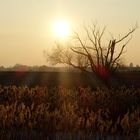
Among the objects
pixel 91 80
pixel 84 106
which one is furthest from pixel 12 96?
pixel 91 80

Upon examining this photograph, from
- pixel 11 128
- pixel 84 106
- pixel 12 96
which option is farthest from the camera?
pixel 12 96

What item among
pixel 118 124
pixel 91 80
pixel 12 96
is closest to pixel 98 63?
pixel 91 80

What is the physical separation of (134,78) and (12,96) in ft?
144

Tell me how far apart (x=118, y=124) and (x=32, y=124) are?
1.98m

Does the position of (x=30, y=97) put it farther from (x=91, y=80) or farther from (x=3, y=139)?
(x=91, y=80)

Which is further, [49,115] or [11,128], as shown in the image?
[49,115]

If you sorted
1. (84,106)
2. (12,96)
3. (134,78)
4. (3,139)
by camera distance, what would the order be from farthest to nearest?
(134,78), (12,96), (84,106), (3,139)

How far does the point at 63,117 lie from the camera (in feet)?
36.6

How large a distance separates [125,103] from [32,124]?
249 inches

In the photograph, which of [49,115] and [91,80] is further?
[91,80]

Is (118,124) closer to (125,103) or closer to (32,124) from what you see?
(32,124)

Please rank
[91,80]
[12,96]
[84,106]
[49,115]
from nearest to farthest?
[49,115] → [84,106] → [12,96] → [91,80]

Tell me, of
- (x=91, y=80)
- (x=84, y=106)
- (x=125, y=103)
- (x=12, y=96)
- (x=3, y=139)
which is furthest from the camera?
(x=91, y=80)

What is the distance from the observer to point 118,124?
11.5 metres
